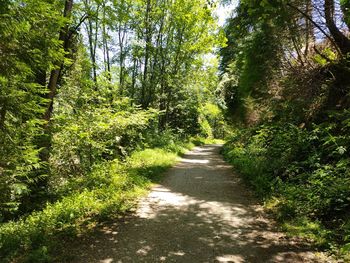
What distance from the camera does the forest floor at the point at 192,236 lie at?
177 inches

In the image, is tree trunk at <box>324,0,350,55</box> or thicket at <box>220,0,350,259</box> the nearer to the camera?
thicket at <box>220,0,350,259</box>

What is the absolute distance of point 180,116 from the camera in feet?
97.9

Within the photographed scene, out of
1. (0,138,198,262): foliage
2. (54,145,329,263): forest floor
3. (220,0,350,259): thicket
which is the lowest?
(54,145,329,263): forest floor

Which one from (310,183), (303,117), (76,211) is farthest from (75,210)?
(303,117)

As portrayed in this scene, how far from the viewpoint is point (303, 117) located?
10.4m

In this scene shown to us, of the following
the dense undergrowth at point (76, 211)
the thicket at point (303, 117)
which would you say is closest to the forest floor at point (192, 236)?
the dense undergrowth at point (76, 211)

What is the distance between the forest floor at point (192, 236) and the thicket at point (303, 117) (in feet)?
1.74

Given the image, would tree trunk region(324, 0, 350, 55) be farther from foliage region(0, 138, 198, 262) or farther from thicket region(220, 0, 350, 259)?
foliage region(0, 138, 198, 262)

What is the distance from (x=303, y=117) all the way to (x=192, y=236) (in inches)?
286

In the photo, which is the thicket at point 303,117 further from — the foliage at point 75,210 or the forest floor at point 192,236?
the foliage at point 75,210

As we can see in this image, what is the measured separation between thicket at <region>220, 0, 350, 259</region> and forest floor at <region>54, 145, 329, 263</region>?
20.9 inches

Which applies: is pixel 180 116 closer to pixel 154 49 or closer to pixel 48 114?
pixel 154 49

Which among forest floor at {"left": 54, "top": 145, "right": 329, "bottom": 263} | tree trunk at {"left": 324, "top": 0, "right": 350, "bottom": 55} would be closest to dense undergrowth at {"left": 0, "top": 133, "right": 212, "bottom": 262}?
forest floor at {"left": 54, "top": 145, "right": 329, "bottom": 263}

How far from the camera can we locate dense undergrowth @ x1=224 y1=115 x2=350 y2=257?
205 inches
